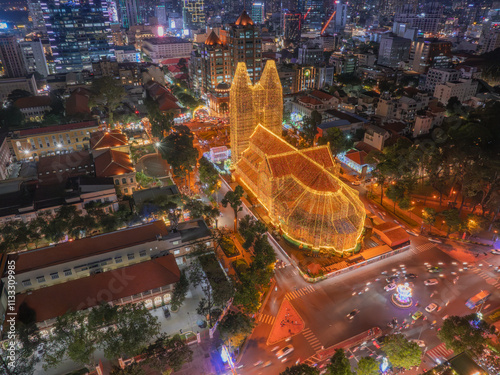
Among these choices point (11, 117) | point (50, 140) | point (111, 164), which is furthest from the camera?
point (11, 117)

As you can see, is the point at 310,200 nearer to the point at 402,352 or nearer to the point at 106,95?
the point at 402,352

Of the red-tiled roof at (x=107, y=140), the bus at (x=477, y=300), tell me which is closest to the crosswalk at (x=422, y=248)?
the bus at (x=477, y=300)

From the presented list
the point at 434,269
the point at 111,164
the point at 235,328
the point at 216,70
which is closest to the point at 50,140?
the point at 111,164

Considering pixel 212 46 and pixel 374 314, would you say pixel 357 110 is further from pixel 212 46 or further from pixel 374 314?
pixel 374 314

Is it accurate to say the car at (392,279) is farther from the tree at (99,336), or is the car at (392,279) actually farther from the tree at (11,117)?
the tree at (11,117)

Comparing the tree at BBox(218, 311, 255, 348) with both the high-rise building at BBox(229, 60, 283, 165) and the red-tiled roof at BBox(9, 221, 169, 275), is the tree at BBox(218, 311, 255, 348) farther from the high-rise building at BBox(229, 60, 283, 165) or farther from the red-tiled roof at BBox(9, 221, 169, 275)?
the high-rise building at BBox(229, 60, 283, 165)

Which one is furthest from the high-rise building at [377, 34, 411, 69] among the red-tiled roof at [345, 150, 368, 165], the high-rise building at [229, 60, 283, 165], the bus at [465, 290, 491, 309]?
the bus at [465, 290, 491, 309]
